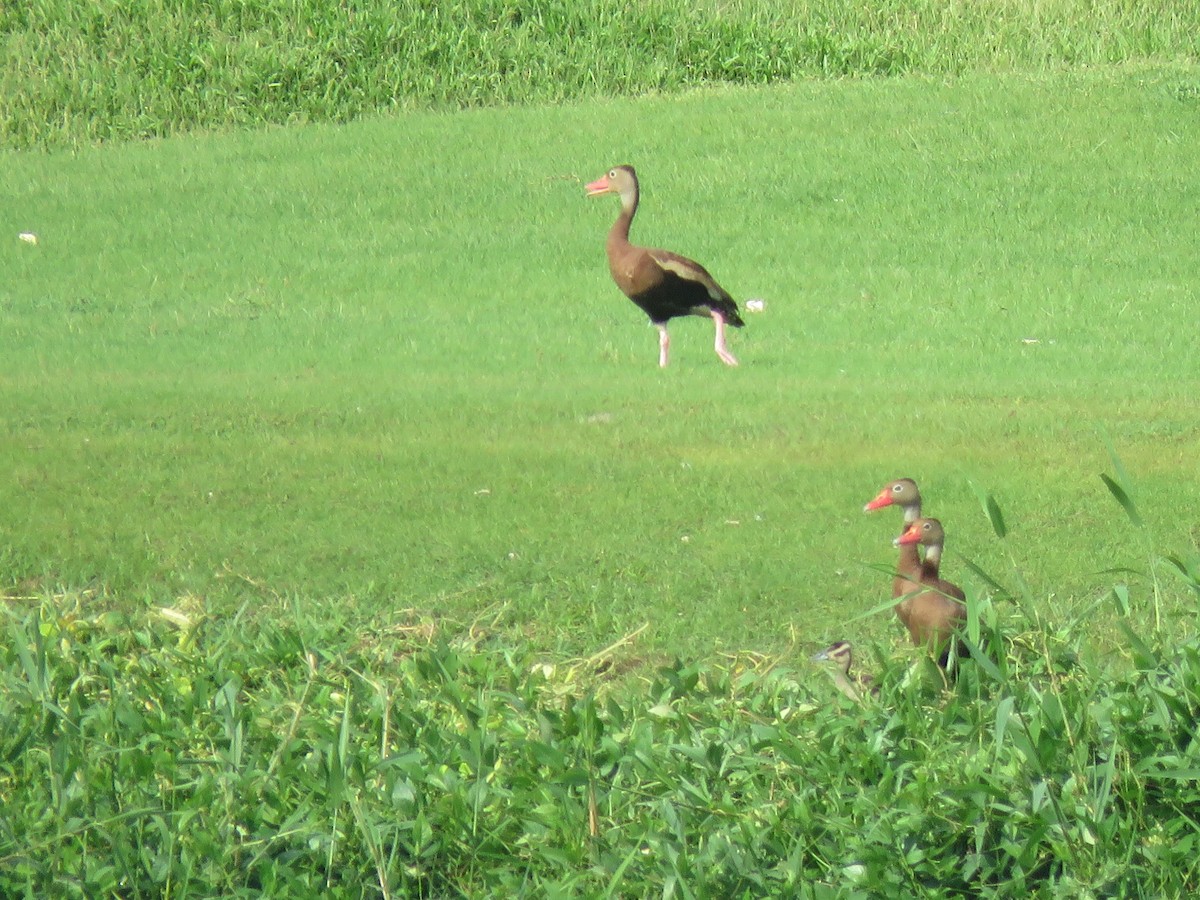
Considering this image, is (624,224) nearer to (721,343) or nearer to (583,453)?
(721,343)

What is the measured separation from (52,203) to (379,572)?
10093mm

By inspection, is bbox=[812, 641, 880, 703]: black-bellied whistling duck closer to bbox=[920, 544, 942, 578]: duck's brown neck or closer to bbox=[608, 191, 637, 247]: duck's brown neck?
bbox=[920, 544, 942, 578]: duck's brown neck

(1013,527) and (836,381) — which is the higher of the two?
(1013,527)

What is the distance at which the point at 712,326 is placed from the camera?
483 inches

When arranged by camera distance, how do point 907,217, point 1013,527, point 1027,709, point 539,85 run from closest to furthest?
point 1027,709
point 1013,527
point 907,217
point 539,85

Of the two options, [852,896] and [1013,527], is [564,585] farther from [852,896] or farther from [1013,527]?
[852,896]

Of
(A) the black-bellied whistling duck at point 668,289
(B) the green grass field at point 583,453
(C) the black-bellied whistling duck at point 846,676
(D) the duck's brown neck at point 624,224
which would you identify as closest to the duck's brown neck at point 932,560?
(B) the green grass field at point 583,453

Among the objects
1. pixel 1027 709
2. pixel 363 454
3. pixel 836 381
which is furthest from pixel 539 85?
pixel 1027 709

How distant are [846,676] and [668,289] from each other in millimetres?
5955

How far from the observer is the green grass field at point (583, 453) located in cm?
411

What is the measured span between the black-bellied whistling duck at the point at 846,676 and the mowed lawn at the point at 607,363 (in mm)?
507

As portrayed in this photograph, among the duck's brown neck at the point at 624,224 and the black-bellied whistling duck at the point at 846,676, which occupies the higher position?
the black-bellied whistling duck at the point at 846,676

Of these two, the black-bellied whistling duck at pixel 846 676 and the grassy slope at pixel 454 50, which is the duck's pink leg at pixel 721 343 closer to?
the black-bellied whistling duck at pixel 846 676

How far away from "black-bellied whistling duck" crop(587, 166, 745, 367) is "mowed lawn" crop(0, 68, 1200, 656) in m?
0.30
